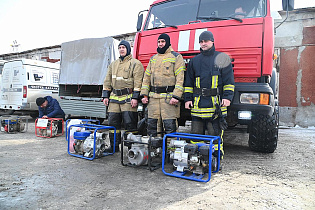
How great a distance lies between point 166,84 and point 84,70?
453 cm

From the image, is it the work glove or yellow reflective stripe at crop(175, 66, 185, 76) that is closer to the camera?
the work glove

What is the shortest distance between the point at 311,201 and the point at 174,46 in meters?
2.90

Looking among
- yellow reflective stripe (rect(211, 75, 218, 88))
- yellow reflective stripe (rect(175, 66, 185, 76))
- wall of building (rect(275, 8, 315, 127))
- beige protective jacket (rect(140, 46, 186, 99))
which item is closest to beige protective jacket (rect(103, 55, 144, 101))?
beige protective jacket (rect(140, 46, 186, 99))

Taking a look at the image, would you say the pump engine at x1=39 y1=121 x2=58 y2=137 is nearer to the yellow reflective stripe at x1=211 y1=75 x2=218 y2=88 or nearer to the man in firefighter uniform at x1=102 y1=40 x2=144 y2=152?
the man in firefighter uniform at x1=102 y1=40 x2=144 y2=152

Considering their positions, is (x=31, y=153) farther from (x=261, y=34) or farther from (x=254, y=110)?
(x=261, y=34)

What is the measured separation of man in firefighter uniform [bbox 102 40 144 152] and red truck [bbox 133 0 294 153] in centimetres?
43

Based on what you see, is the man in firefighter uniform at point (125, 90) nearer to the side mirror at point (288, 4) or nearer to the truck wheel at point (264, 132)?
the truck wheel at point (264, 132)

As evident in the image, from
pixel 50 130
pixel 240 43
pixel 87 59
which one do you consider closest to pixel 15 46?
pixel 87 59

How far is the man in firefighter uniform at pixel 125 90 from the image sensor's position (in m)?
4.10

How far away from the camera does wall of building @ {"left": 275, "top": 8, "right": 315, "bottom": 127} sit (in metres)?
9.30

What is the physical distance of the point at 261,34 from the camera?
11.5 ft

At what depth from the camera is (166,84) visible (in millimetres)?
3674

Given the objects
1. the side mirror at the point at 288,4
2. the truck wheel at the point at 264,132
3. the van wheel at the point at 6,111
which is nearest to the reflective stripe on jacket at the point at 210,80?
the truck wheel at the point at 264,132

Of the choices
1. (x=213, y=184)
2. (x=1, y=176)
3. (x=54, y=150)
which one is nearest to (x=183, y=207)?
(x=213, y=184)
